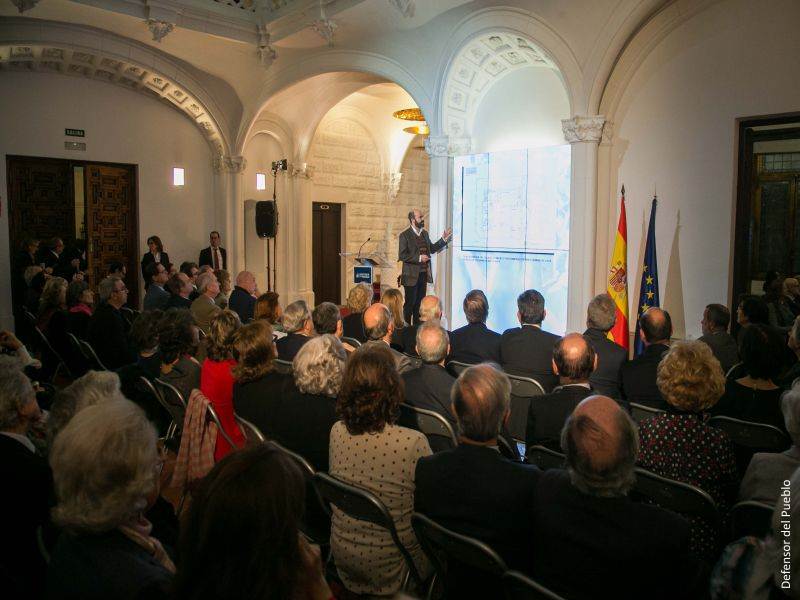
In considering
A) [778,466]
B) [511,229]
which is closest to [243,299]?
[511,229]

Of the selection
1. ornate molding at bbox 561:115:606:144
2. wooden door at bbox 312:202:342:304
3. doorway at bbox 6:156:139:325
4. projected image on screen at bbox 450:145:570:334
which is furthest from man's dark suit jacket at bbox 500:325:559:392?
wooden door at bbox 312:202:342:304

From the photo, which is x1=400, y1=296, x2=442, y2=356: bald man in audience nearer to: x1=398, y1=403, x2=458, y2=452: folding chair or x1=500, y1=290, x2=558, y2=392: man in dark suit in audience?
x1=500, y1=290, x2=558, y2=392: man in dark suit in audience

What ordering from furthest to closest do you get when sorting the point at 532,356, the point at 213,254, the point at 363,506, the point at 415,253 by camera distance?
the point at 213,254
the point at 415,253
the point at 532,356
the point at 363,506

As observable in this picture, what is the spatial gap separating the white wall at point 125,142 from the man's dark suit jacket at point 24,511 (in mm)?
8119

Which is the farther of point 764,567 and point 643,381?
point 643,381

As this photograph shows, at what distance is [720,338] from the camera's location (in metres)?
3.85

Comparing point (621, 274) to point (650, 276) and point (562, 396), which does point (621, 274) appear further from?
point (562, 396)

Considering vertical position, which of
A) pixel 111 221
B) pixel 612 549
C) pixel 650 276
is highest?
pixel 111 221

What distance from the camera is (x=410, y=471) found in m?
2.06

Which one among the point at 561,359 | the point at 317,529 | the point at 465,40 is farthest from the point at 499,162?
the point at 317,529

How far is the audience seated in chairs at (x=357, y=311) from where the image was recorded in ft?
15.8

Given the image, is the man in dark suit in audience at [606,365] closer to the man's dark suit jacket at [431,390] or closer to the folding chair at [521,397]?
the folding chair at [521,397]

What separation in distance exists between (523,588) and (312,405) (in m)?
1.28

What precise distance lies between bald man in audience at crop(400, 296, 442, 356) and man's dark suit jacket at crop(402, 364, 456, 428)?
133 centimetres
